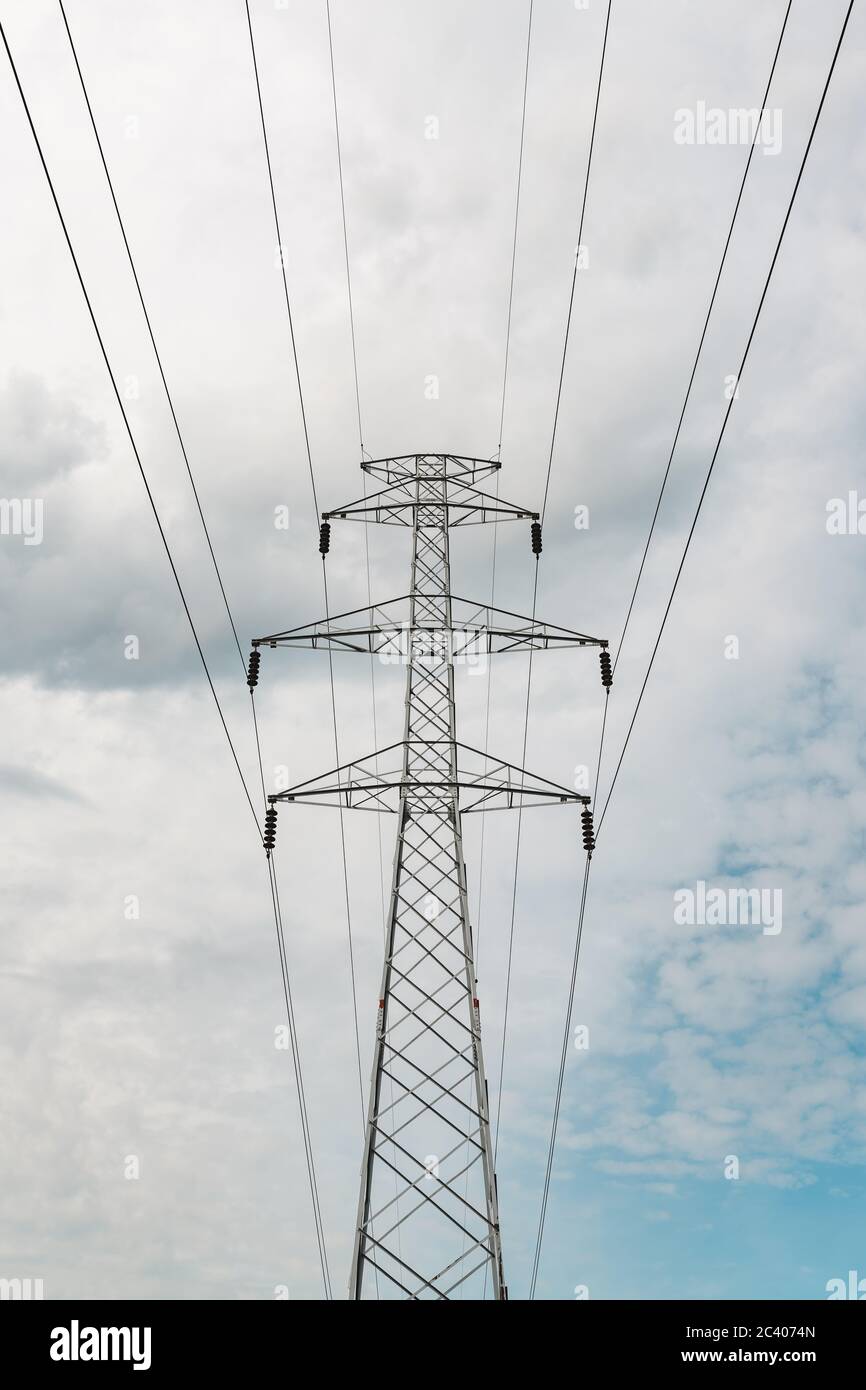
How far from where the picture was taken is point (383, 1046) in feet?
64.3
